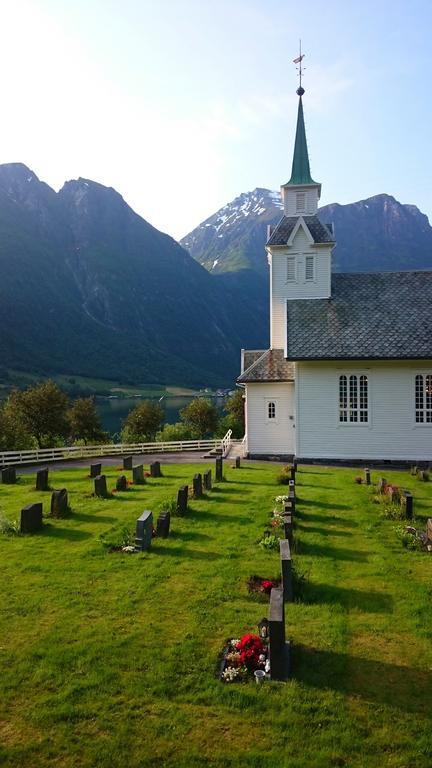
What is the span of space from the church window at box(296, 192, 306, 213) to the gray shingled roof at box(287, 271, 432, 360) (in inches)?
222

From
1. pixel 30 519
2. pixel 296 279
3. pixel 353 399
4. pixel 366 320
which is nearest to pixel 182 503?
pixel 30 519

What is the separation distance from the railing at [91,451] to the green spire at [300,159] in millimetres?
17422

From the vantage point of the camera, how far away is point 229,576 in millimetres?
10352

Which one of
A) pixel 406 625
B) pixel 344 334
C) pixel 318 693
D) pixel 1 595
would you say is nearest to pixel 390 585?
pixel 406 625

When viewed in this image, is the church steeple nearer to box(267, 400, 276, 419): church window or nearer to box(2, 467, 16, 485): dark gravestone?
box(267, 400, 276, 419): church window

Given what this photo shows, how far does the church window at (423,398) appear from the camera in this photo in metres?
26.5

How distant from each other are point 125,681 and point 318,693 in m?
2.42

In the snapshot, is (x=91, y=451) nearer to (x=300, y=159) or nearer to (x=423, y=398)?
(x=423, y=398)

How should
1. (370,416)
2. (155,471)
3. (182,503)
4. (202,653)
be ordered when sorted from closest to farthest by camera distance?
(202,653) < (182,503) < (155,471) < (370,416)

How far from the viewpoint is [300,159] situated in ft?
114

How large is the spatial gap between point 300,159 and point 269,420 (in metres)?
17.6

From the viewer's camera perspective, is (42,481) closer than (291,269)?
Yes

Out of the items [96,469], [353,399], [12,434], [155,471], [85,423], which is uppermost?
[353,399]

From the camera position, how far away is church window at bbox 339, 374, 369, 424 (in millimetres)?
27094
